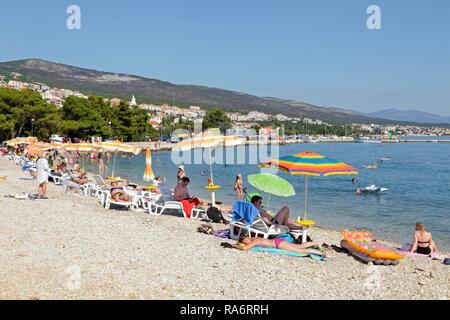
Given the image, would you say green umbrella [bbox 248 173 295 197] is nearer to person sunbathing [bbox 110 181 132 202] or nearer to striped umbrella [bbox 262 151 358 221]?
striped umbrella [bbox 262 151 358 221]

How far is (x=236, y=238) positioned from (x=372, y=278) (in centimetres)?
288

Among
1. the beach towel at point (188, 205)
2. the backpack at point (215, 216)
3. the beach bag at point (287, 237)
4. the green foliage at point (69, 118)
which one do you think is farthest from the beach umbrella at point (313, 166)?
the green foliage at point (69, 118)

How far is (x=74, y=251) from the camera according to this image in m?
7.46

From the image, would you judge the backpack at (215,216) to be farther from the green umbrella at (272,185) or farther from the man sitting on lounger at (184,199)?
the green umbrella at (272,185)

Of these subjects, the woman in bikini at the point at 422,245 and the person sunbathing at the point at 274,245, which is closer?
the person sunbathing at the point at 274,245

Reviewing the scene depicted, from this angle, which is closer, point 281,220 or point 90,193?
point 281,220

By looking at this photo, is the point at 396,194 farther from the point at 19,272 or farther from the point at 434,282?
the point at 19,272

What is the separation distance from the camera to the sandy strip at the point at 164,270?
229 inches

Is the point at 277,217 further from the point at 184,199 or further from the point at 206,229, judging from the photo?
the point at 184,199

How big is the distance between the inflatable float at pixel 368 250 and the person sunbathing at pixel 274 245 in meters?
0.76

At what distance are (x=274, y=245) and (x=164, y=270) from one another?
251cm

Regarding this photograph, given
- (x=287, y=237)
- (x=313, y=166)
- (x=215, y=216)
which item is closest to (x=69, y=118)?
(x=215, y=216)

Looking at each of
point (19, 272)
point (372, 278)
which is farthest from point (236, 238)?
point (19, 272)

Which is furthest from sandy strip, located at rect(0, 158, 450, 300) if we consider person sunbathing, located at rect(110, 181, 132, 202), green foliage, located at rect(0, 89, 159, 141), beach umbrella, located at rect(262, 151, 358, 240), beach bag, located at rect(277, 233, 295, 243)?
green foliage, located at rect(0, 89, 159, 141)
